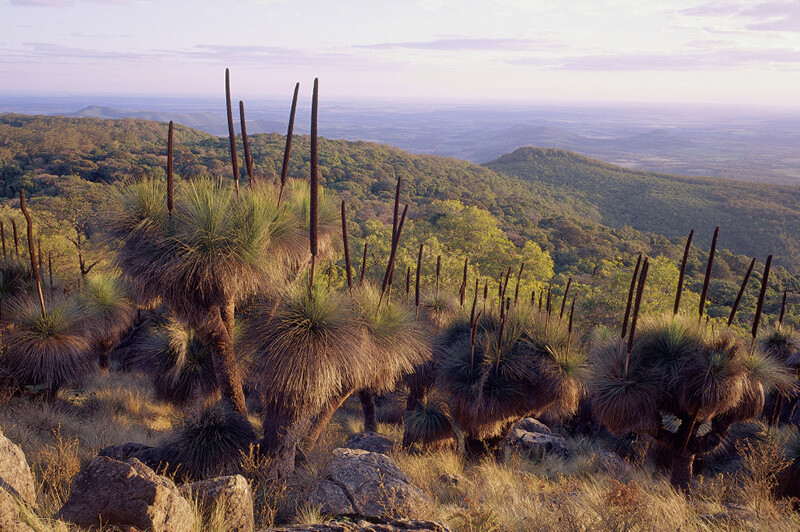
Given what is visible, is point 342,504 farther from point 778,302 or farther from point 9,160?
point 9,160

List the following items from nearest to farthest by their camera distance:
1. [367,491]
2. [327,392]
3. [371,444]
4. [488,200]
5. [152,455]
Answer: [367,491] → [327,392] → [152,455] → [371,444] → [488,200]

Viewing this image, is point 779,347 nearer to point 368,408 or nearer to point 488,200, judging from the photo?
point 368,408

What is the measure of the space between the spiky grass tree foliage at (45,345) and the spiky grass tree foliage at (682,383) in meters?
10.8

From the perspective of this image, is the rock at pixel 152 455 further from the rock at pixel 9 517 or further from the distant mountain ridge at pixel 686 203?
the distant mountain ridge at pixel 686 203

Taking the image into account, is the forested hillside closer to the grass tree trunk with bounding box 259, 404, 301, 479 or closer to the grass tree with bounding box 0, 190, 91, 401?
the grass tree with bounding box 0, 190, 91, 401

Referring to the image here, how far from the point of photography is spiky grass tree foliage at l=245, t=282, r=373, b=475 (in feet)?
20.0

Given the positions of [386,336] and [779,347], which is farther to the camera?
[779,347]

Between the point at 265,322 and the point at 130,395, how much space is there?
8297 mm

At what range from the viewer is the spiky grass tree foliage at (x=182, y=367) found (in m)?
10.6

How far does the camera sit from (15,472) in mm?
3982

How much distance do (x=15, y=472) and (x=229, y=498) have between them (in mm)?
1895

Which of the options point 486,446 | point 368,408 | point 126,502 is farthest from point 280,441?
point 368,408

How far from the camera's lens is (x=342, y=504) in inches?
205

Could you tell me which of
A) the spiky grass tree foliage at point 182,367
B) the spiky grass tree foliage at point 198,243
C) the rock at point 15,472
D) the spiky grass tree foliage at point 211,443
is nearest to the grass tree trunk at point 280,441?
the spiky grass tree foliage at point 211,443
